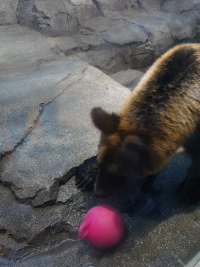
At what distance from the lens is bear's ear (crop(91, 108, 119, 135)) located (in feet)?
6.77

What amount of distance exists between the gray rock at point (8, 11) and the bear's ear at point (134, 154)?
556cm

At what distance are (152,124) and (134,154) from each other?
0.95ft

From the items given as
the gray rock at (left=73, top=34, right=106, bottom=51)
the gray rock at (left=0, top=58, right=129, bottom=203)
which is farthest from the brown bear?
the gray rock at (left=73, top=34, right=106, bottom=51)

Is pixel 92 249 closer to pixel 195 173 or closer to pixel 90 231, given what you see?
pixel 90 231

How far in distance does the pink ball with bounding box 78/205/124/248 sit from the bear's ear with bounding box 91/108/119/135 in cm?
68

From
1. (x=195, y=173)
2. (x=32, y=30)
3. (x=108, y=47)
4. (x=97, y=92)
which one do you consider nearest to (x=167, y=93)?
(x=195, y=173)

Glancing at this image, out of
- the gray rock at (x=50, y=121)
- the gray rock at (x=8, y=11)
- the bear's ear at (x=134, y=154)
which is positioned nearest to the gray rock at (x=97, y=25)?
the gray rock at (x=8, y=11)

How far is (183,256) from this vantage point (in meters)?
2.07

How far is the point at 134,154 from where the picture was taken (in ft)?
6.22

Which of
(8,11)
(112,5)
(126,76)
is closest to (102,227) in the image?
(126,76)

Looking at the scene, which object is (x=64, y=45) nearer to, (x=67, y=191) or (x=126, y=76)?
(x=126, y=76)

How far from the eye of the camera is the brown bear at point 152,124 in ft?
6.49

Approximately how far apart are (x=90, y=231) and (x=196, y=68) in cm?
157

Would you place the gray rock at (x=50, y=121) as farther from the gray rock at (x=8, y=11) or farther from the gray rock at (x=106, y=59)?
the gray rock at (x=8, y=11)
